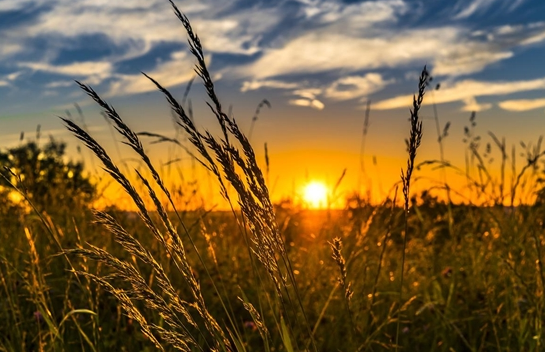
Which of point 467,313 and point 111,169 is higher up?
point 111,169

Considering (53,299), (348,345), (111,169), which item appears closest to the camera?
(111,169)

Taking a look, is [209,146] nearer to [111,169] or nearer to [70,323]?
[111,169]

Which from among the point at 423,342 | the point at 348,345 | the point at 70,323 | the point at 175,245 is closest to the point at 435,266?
the point at 423,342

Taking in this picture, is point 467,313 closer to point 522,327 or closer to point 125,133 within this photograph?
point 522,327

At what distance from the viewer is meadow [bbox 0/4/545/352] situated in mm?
1297

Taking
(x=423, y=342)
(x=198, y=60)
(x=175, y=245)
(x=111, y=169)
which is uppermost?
(x=198, y=60)

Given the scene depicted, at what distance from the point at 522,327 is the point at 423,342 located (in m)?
0.69

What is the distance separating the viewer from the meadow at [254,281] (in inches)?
51.1

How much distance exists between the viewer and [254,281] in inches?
122

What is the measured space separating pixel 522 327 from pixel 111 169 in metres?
2.22

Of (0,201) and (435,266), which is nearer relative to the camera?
(435,266)

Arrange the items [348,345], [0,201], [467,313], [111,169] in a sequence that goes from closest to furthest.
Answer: [111,169], [348,345], [467,313], [0,201]

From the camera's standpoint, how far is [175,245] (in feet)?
4.19

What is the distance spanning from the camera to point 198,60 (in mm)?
1286
